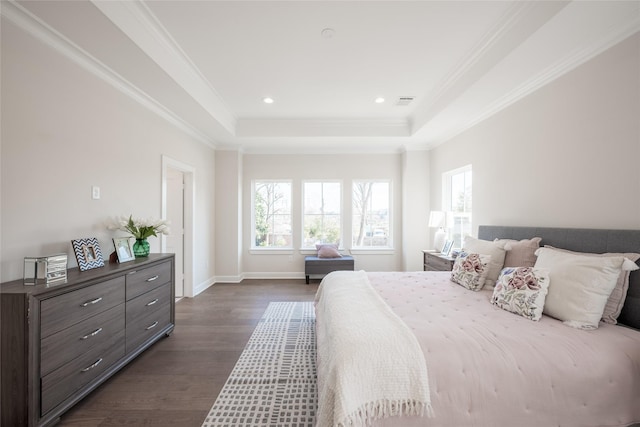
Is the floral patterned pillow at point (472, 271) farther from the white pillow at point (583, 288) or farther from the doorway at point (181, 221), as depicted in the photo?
the doorway at point (181, 221)

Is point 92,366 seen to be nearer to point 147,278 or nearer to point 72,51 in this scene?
point 147,278

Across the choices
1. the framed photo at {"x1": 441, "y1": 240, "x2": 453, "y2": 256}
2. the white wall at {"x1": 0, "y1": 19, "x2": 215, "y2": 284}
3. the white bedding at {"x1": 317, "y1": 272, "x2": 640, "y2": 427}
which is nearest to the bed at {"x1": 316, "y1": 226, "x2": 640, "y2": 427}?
the white bedding at {"x1": 317, "y1": 272, "x2": 640, "y2": 427}

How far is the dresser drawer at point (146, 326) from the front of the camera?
87.4 inches

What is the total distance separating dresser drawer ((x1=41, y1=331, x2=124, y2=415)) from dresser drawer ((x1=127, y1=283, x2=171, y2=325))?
0.59 feet

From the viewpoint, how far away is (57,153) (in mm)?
2006

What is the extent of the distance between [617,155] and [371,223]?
3.74 metres

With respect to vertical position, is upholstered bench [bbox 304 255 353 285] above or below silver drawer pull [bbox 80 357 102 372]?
above

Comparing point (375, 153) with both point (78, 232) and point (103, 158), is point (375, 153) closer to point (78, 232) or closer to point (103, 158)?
point (103, 158)

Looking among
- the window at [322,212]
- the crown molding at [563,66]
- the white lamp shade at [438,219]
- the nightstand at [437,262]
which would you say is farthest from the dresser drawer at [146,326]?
the crown molding at [563,66]

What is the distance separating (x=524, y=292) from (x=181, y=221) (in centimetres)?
431

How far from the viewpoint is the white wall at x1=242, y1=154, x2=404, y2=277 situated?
17.4 feet

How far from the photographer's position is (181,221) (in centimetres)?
411

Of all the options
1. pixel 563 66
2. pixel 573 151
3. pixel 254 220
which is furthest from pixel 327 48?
pixel 254 220

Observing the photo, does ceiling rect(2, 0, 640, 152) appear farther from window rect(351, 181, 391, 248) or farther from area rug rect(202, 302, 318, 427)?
area rug rect(202, 302, 318, 427)
